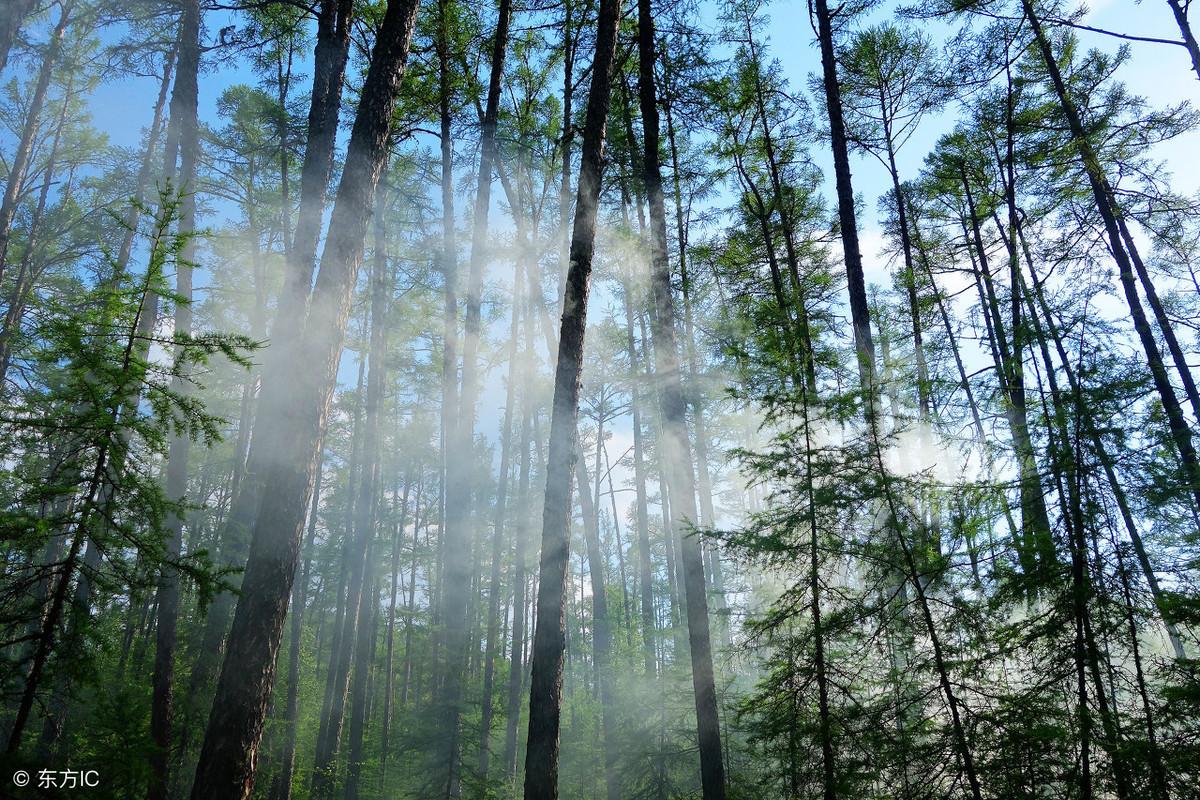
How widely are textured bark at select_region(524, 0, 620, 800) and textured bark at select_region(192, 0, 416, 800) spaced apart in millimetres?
2291

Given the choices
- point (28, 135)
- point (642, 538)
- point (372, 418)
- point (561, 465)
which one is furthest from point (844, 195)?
point (28, 135)

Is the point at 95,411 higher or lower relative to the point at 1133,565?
higher

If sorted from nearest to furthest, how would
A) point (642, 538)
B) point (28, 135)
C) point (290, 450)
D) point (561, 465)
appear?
point (290, 450) → point (561, 465) → point (28, 135) → point (642, 538)

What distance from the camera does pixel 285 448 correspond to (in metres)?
4.96

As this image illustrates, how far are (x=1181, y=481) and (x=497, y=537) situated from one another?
39.4 feet

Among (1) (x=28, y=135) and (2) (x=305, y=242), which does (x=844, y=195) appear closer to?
(2) (x=305, y=242)

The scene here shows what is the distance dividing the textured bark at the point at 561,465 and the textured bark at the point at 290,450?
90.2 inches

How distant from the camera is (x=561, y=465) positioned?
6098 millimetres

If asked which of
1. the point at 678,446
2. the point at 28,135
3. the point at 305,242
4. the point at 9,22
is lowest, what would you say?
the point at 678,446

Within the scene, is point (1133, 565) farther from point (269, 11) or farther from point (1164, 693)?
point (269, 11)

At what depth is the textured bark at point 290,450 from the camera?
415cm

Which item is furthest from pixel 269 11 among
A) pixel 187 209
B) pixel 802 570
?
pixel 802 570

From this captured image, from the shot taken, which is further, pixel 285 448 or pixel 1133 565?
pixel 285 448

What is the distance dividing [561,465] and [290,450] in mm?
2688
